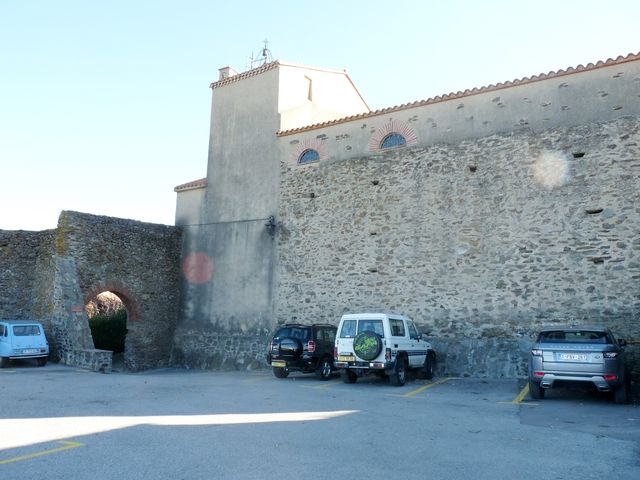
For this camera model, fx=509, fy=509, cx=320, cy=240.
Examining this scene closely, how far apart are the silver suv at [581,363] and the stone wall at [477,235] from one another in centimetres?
308

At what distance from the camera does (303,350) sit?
40.8 feet

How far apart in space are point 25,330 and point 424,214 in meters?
11.7

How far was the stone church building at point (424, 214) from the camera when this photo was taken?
40.4ft

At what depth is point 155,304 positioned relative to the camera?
18.4 meters

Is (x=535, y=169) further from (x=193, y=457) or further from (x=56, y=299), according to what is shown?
(x=56, y=299)

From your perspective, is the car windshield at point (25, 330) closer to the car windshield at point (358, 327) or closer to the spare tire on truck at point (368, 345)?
the car windshield at point (358, 327)

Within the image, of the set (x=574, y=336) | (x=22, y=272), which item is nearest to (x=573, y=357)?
(x=574, y=336)

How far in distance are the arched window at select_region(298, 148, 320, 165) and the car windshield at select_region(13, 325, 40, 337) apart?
9360 millimetres

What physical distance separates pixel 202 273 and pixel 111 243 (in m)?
3.27

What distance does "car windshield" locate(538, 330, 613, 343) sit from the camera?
9.05 metres

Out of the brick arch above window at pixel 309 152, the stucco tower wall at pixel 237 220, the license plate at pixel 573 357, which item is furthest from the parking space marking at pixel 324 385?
the brick arch above window at pixel 309 152

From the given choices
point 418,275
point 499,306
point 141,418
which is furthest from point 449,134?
point 141,418

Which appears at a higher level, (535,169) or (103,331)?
(535,169)

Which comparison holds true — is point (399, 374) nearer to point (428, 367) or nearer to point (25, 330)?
point (428, 367)
